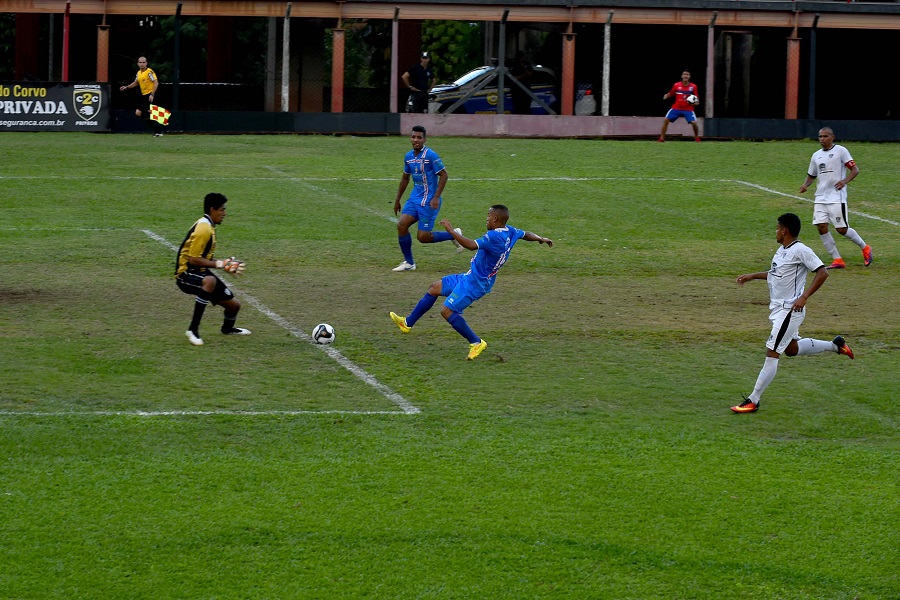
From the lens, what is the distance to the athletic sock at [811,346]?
38.4ft

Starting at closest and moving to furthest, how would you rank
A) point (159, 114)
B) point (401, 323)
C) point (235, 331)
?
point (235, 331), point (401, 323), point (159, 114)

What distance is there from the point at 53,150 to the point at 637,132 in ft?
50.9

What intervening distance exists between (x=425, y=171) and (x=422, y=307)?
13.6 feet

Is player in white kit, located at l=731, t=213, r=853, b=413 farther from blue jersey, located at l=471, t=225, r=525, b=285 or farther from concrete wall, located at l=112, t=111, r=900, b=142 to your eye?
concrete wall, located at l=112, t=111, r=900, b=142

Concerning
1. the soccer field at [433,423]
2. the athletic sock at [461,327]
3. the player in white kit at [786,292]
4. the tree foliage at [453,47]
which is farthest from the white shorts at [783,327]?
the tree foliage at [453,47]

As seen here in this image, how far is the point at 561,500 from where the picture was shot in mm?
8930

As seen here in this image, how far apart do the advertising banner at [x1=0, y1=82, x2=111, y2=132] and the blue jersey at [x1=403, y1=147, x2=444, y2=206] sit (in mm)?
16876

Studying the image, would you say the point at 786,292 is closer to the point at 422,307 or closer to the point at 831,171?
the point at 422,307

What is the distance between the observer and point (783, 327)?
36.5 feet

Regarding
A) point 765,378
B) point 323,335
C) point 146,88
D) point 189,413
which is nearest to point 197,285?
point 323,335

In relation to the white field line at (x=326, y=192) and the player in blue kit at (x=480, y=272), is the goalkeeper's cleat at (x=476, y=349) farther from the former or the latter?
the white field line at (x=326, y=192)

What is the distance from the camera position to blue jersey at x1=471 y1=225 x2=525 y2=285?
42.2ft

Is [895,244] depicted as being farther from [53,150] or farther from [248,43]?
[248,43]

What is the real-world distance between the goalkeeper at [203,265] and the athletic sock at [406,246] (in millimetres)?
4787
